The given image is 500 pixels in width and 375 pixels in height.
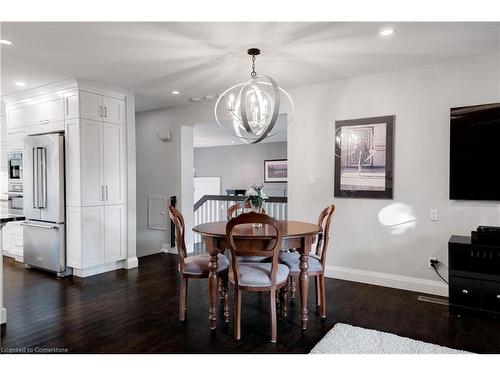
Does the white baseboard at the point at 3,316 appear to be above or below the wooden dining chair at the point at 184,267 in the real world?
below

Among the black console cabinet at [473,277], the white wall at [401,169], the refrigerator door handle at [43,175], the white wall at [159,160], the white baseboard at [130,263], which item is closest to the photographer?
the black console cabinet at [473,277]

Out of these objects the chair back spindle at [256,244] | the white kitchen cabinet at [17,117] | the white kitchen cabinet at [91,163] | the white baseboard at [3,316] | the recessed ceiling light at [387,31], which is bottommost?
the white baseboard at [3,316]

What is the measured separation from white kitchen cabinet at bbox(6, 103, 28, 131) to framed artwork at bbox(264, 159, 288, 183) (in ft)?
20.2

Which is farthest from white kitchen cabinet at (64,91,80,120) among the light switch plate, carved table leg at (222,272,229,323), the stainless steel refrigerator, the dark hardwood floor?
the light switch plate

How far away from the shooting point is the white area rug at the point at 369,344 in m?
2.39

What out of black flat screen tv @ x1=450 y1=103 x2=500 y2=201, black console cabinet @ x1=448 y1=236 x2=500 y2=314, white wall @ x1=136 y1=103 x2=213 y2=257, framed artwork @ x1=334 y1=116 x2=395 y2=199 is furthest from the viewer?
white wall @ x1=136 y1=103 x2=213 y2=257

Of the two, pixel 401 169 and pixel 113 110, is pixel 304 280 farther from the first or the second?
pixel 113 110

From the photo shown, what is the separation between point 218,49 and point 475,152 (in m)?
2.66

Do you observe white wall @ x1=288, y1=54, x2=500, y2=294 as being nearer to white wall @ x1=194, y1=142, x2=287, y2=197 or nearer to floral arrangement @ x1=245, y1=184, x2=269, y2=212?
floral arrangement @ x1=245, y1=184, x2=269, y2=212

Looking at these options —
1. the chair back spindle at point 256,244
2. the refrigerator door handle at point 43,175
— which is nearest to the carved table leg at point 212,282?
the chair back spindle at point 256,244

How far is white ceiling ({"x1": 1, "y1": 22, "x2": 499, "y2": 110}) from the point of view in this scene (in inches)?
108

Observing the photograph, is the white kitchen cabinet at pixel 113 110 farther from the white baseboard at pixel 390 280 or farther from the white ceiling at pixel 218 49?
the white baseboard at pixel 390 280

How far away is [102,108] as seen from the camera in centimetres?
446

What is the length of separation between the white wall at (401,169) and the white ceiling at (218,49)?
0.72 ft
